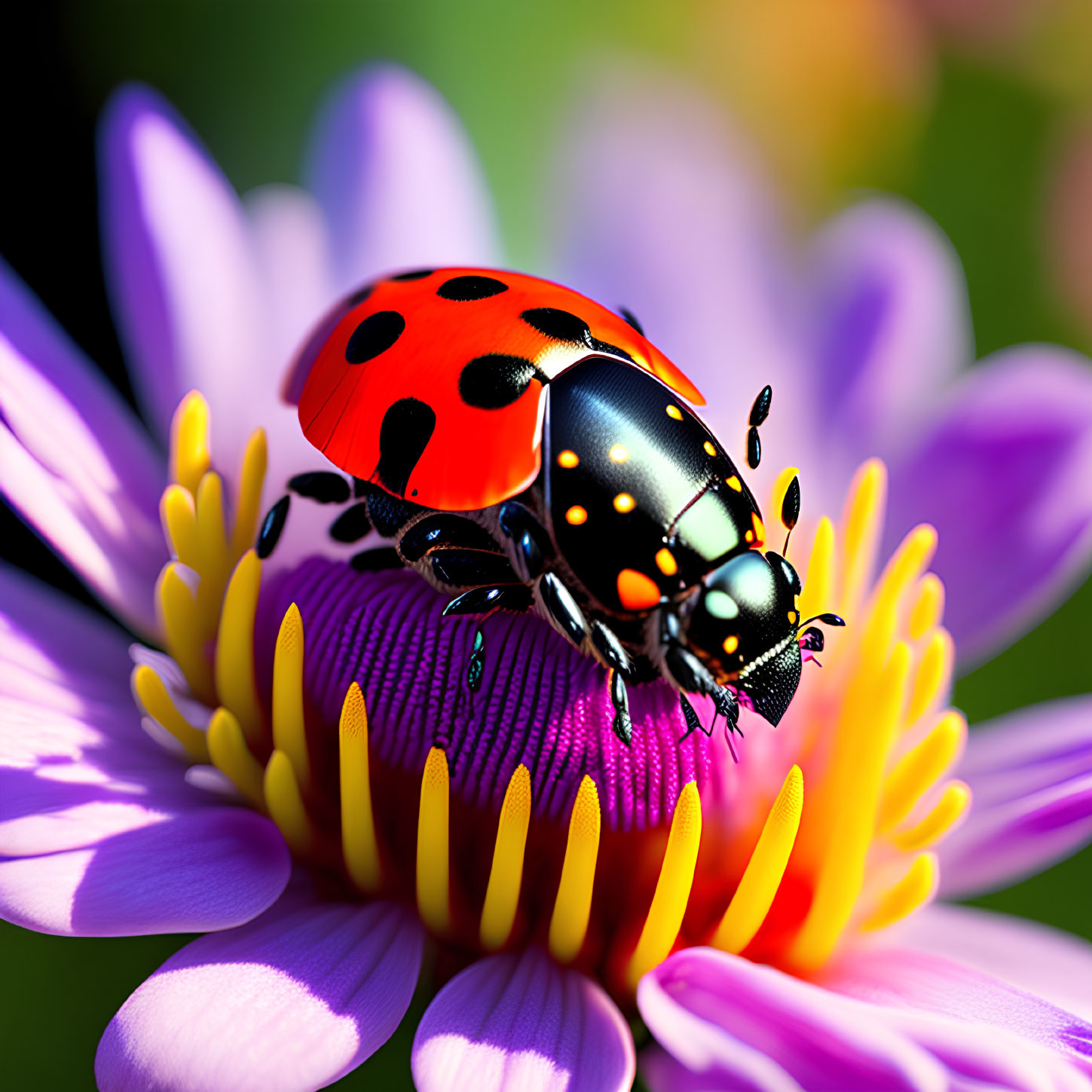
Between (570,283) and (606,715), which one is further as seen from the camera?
(570,283)

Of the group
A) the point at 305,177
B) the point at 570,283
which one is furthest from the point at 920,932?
the point at 305,177

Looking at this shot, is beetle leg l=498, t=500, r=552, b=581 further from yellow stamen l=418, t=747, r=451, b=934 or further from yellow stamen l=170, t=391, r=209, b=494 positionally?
yellow stamen l=170, t=391, r=209, b=494

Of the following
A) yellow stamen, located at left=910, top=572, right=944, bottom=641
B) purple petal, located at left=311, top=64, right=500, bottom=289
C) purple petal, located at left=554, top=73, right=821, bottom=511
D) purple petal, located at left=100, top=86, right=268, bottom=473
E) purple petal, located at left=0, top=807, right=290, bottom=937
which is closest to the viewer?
purple petal, located at left=0, top=807, right=290, bottom=937

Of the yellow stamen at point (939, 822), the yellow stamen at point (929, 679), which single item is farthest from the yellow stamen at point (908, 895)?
the yellow stamen at point (929, 679)

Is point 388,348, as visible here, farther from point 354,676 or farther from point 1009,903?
point 1009,903

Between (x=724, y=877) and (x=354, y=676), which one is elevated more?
(x=354, y=676)

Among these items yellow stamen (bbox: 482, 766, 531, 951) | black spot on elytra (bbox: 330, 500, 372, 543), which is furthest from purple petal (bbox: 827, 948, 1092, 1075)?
black spot on elytra (bbox: 330, 500, 372, 543)
